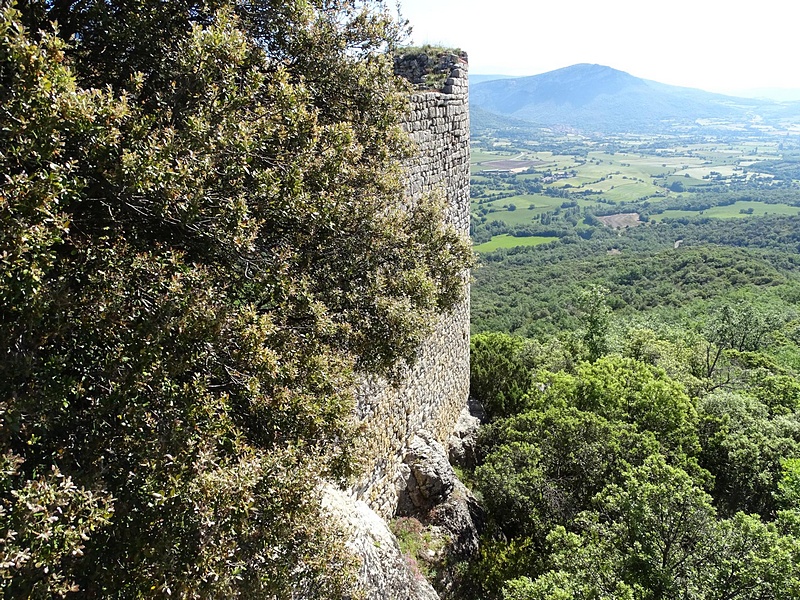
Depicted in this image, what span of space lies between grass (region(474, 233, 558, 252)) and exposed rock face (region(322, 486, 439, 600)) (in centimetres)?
8446

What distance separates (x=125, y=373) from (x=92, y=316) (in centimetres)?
38

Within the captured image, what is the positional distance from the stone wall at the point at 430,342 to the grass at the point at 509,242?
79319mm

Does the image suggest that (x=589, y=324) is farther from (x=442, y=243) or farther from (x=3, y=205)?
(x=3, y=205)

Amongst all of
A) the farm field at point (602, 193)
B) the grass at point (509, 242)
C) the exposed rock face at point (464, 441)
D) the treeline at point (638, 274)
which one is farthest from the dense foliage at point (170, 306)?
the grass at point (509, 242)

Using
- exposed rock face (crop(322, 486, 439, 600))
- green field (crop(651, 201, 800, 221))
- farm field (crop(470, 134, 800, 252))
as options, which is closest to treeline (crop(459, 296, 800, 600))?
exposed rock face (crop(322, 486, 439, 600))

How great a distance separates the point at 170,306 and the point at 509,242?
96.2 m

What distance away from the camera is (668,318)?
131 feet

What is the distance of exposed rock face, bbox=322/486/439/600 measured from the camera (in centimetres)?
556

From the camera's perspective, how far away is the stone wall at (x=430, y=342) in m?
7.75

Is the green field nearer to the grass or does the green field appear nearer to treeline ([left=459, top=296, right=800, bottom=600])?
the grass

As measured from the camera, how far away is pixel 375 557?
19.3 ft

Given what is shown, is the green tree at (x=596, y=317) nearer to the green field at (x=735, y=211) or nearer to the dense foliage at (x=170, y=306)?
the dense foliage at (x=170, y=306)

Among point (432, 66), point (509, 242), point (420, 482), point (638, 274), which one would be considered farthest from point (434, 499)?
point (509, 242)

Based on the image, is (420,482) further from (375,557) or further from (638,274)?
(638,274)
